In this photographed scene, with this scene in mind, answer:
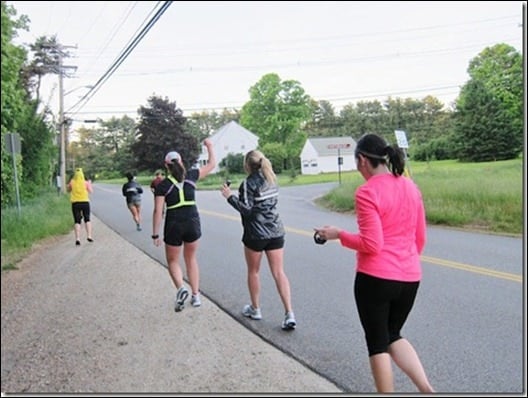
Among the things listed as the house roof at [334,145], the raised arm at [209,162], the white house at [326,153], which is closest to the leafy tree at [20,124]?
the raised arm at [209,162]

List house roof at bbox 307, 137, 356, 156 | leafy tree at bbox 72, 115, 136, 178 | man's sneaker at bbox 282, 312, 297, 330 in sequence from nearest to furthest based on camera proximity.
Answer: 1. leafy tree at bbox 72, 115, 136, 178
2. man's sneaker at bbox 282, 312, 297, 330
3. house roof at bbox 307, 137, 356, 156

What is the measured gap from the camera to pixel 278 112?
166 inches

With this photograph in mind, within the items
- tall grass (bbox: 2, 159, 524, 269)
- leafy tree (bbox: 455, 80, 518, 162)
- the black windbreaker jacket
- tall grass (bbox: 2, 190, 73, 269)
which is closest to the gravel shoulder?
tall grass (bbox: 2, 190, 73, 269)

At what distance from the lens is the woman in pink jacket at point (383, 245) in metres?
2.48

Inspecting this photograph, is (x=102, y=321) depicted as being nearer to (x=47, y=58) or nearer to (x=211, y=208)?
(x=47, y=58)

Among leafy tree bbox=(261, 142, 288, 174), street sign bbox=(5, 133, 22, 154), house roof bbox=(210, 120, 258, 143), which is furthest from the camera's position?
leafy tree bbox=(261, 142, 288, 174)

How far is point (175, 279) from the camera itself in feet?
15.9

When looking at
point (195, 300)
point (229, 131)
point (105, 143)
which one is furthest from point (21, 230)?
point (195, 300)

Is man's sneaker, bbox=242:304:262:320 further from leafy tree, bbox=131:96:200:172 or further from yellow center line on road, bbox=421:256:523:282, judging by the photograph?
yellow center line on road, bbox=421:256:523:282

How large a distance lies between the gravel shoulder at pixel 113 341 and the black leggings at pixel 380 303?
2.27 feet

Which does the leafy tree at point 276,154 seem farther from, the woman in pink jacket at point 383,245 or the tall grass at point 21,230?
the tall grass at point 21,230

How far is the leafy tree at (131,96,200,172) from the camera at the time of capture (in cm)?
340

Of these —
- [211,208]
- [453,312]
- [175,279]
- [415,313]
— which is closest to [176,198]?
[175,279]

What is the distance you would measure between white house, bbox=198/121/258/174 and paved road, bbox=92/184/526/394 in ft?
4.60
